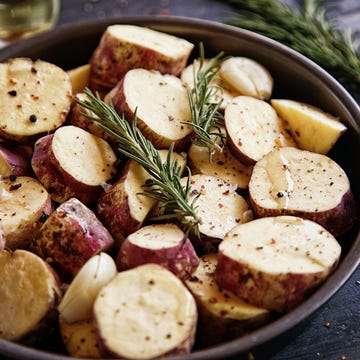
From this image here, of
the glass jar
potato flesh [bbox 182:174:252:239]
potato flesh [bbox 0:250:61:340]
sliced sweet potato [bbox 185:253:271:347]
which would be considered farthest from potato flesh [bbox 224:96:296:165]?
the glass jar

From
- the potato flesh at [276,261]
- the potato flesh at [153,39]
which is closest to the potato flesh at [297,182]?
the potato flesh at [276,261]

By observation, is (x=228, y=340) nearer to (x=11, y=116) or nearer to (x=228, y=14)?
(x=11, y=116)

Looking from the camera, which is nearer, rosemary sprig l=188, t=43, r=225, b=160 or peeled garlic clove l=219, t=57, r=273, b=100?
rosemary sprig l=188, t=43, r=225, b=160

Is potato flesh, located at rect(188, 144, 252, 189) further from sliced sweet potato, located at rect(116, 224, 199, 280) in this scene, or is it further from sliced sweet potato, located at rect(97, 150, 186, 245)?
sliced sweet potato, located at rect(116, 224, 199, 280)

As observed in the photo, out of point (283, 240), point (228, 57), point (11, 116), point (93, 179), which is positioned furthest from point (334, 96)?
point (11, 116)

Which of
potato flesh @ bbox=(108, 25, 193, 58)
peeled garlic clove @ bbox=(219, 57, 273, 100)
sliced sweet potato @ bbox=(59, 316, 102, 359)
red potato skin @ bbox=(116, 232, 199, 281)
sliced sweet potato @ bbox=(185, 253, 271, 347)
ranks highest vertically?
potato flesh @ bbox=(108, 25, 193, 58)

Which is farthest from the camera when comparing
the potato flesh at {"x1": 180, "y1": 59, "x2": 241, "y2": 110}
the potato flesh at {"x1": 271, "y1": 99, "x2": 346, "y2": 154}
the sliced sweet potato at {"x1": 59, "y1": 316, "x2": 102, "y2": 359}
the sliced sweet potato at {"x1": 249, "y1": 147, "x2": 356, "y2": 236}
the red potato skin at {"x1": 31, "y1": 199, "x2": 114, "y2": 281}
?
the potato flesh at {"x1": 180, "y1": 59, "x2": 241, "y2": 110}

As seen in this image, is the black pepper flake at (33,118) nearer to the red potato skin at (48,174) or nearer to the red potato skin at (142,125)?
the red potato skin at (48,174)
